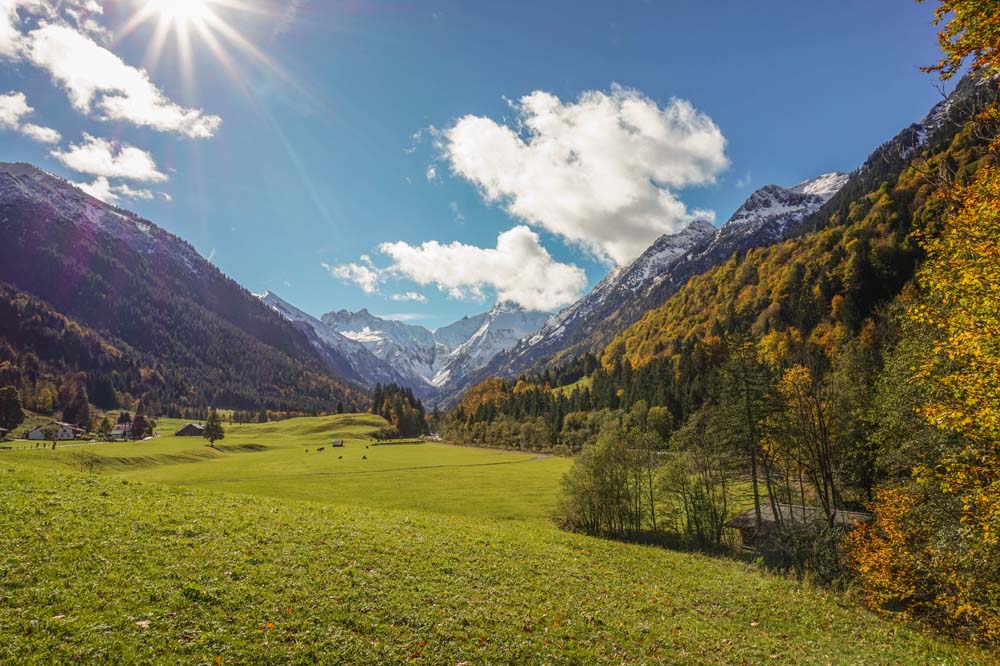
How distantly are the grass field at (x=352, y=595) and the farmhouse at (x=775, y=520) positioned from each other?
8.23 meters

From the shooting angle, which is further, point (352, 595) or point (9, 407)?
point (9, 407)

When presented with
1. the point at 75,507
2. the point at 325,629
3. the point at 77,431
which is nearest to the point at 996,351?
the point at 325,629

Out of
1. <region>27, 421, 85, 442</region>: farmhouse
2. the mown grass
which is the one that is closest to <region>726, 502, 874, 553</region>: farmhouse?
the mown grass

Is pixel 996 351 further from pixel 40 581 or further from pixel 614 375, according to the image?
pixel 614 375

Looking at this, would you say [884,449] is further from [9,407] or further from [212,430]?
[9,407]

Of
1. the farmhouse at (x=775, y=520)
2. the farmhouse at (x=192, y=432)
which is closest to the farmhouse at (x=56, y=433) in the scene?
the farmhouse at (x=192, y=432)

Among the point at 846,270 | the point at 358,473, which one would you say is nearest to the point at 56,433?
the point at 358,473

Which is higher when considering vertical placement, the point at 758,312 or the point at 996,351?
the point at 758,312

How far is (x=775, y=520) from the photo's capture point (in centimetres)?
4631

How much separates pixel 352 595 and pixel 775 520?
148 ft

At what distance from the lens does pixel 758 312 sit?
6334 inches

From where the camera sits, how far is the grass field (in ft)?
46.9

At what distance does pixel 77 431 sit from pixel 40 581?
688 ft

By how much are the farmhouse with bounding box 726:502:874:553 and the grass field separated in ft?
27.0
